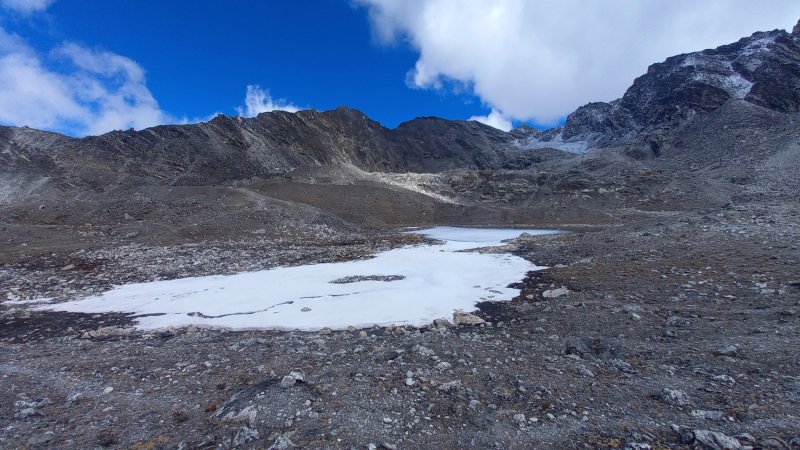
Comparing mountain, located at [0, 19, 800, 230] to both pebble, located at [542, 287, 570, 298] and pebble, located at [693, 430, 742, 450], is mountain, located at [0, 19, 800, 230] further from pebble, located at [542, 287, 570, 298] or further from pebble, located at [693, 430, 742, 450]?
pebble, located at [693, 430, 742, 450]

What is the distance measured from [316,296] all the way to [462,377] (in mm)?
6316

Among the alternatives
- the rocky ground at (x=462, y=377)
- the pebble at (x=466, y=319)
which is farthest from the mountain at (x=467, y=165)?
the pebble at (x=466, y=319)

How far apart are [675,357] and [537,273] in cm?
713

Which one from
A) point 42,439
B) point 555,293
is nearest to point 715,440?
point 555,293

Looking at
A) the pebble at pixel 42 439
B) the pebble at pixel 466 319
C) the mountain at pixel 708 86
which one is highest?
the mountain at pixel 708 86

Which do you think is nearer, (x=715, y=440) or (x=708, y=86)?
(x=715, y=440)

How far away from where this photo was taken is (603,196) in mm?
49844

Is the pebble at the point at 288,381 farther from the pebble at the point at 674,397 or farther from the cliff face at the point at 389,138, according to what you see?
the cliff face at the point at 389,138

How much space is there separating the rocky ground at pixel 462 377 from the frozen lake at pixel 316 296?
679 millimetres

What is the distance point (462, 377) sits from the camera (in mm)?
4648

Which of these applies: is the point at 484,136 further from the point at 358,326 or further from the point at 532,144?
the point at 358,326

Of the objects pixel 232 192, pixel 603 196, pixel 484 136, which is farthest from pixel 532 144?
pixel 232 192

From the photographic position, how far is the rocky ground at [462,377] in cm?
336

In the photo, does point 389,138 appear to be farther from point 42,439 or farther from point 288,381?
point 42,439
